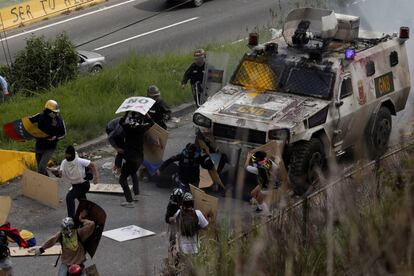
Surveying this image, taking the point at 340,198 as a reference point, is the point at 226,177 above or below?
below

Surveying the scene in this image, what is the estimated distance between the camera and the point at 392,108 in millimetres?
15469

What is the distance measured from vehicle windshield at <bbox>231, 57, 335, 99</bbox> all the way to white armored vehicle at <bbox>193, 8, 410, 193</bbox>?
0.05 ft

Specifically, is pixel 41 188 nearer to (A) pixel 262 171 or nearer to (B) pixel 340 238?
(A) pixel 262 171

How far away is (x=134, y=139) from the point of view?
44.8 ft

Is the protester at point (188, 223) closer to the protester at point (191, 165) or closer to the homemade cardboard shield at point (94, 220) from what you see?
the homemade cardboard shield at point (94, 220)

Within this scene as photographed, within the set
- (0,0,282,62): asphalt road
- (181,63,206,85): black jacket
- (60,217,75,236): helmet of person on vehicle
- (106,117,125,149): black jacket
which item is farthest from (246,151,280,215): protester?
(0,0,282,62): asphalt road

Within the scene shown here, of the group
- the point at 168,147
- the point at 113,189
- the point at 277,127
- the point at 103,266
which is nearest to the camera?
the point at 103,266

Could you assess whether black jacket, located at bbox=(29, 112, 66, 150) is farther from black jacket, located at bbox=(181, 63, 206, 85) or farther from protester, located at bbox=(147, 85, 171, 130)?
black jacket, located at bbox=(181, 63, 206, 85)

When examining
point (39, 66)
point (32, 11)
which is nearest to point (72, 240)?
point (39, 66)

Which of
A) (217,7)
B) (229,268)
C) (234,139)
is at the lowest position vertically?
(217,7)

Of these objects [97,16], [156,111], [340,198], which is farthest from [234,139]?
[97,16]

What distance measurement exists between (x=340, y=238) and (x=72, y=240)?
4.32 meters

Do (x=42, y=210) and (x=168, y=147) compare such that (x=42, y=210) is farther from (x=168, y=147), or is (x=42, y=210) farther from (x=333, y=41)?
(x=333, y=41)

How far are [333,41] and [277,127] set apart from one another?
264cm
